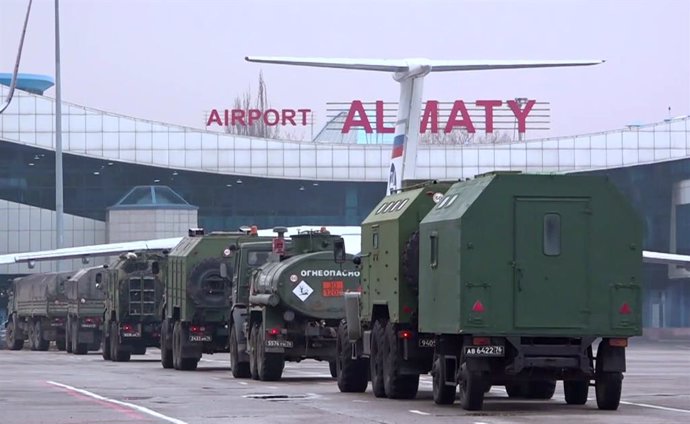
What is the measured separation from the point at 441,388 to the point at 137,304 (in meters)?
A: 24.4

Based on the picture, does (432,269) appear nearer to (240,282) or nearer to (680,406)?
(680,406)

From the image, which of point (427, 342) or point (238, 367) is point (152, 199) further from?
point (427, 342)

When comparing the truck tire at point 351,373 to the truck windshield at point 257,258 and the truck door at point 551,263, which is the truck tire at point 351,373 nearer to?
the truck door at point 551,263

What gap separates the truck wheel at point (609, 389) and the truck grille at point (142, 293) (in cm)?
2557

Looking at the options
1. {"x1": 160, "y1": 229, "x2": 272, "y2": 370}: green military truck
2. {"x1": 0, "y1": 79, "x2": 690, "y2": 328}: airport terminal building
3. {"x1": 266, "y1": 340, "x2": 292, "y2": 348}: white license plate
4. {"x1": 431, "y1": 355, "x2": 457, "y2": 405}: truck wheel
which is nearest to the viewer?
{"x1": 431, "y1": 355, "x2": 457, "y2": 405}: truck wheel

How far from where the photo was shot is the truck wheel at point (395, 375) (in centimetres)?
2283

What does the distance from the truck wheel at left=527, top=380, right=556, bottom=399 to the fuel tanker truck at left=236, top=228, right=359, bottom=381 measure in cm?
720

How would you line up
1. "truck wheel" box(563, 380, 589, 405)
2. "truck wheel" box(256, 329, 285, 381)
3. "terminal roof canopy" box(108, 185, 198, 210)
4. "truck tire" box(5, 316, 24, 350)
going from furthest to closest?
"terminal roof canopy" box(108, 185, 198, 210) < "truck tire" box(5, 316, 24, 350) < "truck wheel" box(256, 329, 285, 381) < "truck wheel" box(563, 380, 589, 405)

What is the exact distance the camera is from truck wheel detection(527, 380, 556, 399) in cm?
2334

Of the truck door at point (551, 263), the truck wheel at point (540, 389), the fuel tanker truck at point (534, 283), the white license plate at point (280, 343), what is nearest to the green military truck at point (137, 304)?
the white license plate at point (280, 343)

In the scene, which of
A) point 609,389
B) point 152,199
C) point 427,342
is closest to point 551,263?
point 609,389

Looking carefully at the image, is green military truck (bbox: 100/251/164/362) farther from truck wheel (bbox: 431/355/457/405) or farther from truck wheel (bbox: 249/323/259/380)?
truck wheel (bbox: 431/355/457/405)

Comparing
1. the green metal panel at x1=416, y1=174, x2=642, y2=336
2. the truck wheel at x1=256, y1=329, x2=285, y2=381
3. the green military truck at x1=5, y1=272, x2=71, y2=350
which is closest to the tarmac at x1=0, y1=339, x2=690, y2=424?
the truck wheel at x1=256, y1=329, x2=285, y2=381

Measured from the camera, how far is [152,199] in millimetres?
86500
